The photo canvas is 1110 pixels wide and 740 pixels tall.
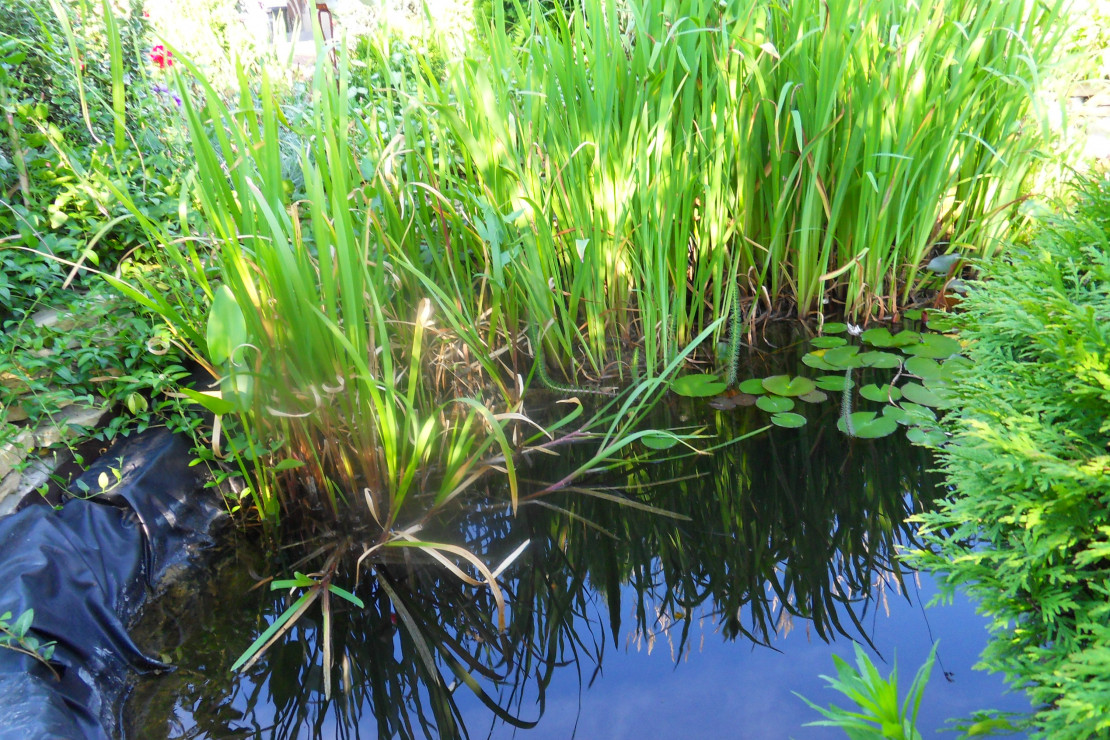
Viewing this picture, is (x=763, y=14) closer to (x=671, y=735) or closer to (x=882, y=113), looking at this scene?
(x=882, y=113)

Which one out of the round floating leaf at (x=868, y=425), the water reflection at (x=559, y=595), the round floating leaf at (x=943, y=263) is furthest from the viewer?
the round floating leaf at (x=943, y=263)

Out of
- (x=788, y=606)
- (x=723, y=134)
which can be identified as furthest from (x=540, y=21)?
(x=788, y=606)

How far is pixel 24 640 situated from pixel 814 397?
1.87m

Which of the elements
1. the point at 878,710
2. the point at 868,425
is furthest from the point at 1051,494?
the point at 868,425

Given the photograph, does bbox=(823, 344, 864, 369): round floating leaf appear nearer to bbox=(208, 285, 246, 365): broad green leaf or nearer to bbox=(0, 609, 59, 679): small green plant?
bbox=(208, 285, 246, 365): broad green leaf

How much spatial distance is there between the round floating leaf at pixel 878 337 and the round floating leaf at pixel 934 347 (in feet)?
0.17

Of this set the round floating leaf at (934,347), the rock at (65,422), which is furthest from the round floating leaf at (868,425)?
the rock at (65,422)

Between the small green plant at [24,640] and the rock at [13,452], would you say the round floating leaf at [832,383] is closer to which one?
the small green plant at [24,640]

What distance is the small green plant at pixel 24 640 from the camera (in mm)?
1181

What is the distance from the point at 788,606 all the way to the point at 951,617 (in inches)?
11.4

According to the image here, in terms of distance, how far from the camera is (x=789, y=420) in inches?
75.9

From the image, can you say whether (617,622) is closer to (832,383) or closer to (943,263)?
(832,383)

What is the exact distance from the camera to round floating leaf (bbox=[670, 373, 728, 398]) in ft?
6.73

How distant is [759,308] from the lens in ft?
8.29
